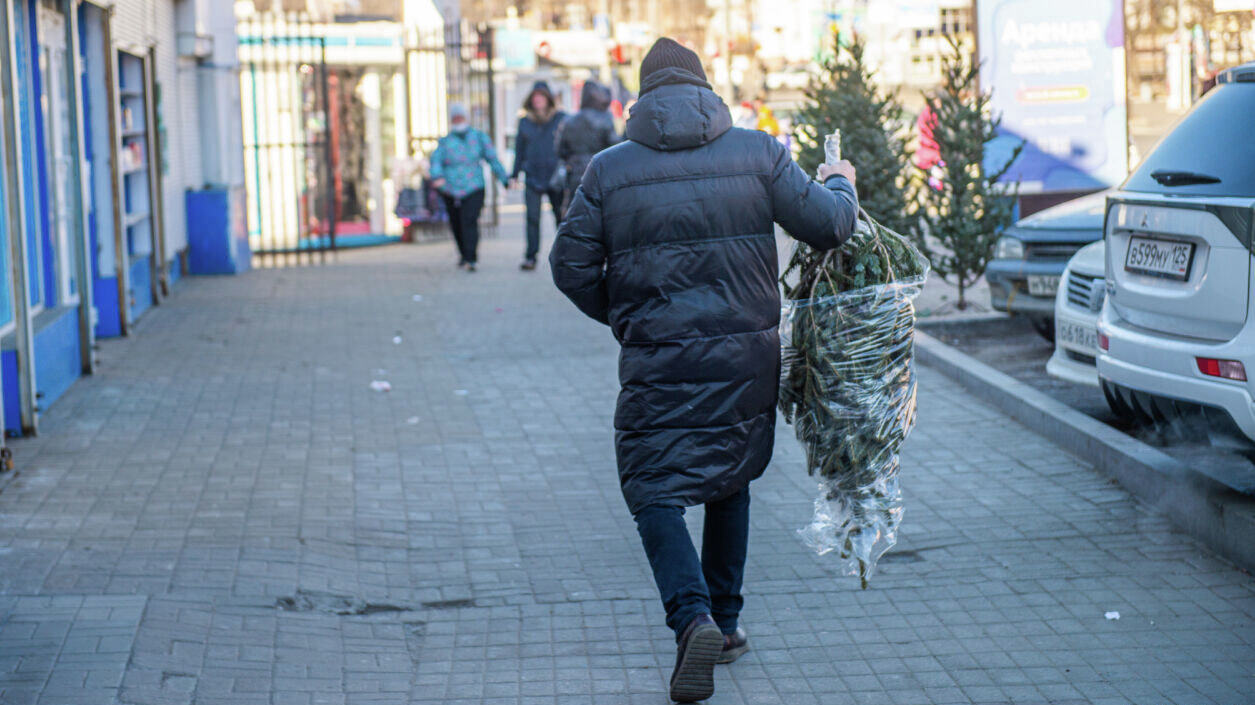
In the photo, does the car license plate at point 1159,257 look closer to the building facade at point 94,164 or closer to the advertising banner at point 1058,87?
the building facade at point 94,164

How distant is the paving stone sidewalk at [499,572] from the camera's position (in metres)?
4.82

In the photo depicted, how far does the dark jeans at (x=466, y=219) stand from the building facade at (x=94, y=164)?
2.47 meters

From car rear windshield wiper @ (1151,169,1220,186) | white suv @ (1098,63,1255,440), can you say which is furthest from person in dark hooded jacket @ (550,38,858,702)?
car rear windshield wiper @ (1151,169,1220,186)

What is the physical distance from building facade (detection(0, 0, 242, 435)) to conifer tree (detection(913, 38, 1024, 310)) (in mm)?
5688

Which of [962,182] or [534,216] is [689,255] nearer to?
[962,182]

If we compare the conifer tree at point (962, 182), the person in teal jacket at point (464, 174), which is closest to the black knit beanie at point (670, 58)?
the conifer tree at point (962, 182)

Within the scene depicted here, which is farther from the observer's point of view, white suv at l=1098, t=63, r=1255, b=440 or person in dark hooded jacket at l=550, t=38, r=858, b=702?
white suv at l=1098, t=63, r=1255, b=440

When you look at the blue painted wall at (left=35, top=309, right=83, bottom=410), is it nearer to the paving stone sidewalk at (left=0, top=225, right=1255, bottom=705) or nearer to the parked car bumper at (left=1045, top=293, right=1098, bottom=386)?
the paving stone sidewalk at (left=0, top=225, right=1255, bottom=705)

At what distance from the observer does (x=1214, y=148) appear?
5719 millimetres

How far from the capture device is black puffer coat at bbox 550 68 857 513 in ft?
14.8

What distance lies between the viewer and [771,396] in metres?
4.69

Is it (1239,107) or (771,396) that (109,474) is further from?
(1239,107)

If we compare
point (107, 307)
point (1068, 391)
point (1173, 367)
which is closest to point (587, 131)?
point (107, 307)

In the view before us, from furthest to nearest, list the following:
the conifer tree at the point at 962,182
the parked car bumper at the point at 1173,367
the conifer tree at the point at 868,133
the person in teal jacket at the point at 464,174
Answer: the person in teal jacket at the point at 464,174 → the conifer tree at the point at 868,133 → the conifer tree at the point at 962,182 → the parked car bumper at the point at 1173,367
